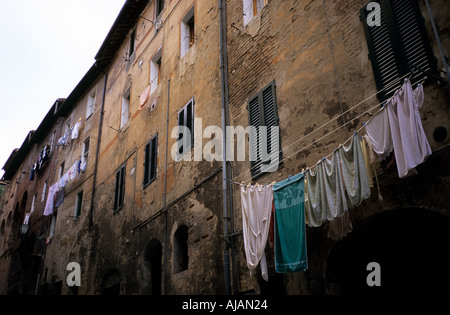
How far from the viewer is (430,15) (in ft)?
17.1

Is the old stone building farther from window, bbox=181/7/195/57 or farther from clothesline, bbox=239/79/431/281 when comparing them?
clothesline, bbox=239/79/431/281

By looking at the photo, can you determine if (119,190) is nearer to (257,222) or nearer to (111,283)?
Result: (111,283)

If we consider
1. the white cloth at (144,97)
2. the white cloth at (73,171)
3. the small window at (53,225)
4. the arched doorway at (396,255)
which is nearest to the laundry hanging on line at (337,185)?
the arched doorway at (396,255)

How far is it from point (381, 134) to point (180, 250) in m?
6.39

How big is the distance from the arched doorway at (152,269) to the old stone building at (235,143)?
0.11 feet

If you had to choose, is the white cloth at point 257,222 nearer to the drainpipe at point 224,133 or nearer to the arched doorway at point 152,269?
the drainpipe at point 224,133

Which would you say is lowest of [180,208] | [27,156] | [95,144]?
[180,208]

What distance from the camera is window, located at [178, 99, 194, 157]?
408 inches

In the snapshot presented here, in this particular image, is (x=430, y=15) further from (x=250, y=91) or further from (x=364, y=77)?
(x=250, y=91)

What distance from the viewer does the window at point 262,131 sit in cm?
764

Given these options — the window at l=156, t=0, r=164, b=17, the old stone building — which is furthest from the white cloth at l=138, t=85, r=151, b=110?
the window at l=156, t=0, r=164, b=17

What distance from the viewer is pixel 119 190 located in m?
13.7

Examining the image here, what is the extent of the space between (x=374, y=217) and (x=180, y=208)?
5492mm
